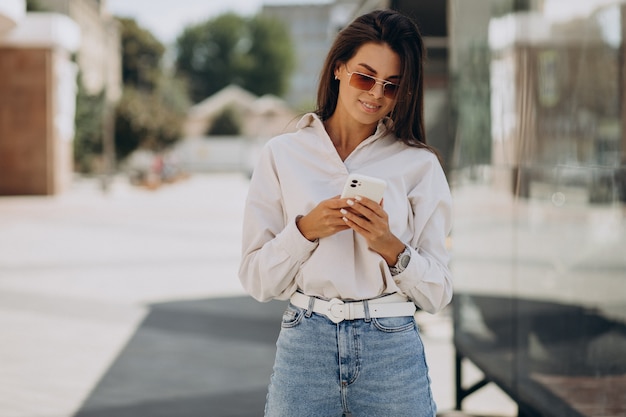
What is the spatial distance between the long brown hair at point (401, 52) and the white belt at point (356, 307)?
397 millimetres

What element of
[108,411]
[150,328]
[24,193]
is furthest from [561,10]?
[24,193]

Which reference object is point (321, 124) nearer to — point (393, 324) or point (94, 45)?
point (393, 324)

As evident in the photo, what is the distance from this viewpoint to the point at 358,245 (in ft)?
7.03

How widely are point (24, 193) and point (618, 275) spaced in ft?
86.1

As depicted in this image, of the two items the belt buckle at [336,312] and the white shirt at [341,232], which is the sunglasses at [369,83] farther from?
the belt buckle at [336,312]

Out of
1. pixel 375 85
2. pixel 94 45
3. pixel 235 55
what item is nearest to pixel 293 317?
pixel 375 85

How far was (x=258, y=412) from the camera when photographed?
5.15 meters

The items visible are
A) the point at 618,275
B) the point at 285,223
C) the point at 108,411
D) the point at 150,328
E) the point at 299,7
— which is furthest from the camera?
the point at 299,7

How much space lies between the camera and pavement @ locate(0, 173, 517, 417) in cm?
538

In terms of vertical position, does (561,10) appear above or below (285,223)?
above

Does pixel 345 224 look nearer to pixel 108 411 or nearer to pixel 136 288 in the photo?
pixel 108 411

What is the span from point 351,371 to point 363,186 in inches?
18.0

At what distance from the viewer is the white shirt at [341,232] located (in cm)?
210

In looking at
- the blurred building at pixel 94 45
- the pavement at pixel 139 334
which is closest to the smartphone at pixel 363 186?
the pavement at pixel 139 334
